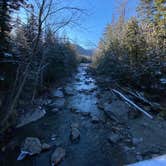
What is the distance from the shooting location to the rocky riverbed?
4141 millimetres

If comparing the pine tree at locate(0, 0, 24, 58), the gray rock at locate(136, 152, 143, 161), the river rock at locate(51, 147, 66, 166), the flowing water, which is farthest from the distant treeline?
the pine tree at locate(0, 0, 24, 58)

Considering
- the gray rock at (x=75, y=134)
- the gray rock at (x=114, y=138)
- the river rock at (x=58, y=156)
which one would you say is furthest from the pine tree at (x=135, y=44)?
the river rock at (x=58, y=156)

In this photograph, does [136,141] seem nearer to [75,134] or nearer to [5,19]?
[75,134]

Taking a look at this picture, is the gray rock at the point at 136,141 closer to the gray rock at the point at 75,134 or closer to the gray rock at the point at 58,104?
the gray rock at the point at 75,134

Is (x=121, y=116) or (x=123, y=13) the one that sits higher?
(x=123, y=13)

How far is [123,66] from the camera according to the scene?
10852 mm

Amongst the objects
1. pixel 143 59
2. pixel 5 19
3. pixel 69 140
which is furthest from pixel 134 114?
pixel 5 19

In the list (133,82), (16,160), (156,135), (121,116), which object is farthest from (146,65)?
(16,160)

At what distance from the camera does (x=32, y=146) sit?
4.48 meters

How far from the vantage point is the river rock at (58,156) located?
3988mm

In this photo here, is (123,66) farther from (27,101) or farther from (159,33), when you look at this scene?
(27,101)

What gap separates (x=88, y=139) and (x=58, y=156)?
4.27 ft

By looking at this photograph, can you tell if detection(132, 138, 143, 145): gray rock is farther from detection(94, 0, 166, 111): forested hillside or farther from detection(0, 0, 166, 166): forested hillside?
detection(94, 0, 166, 111): forested hillside

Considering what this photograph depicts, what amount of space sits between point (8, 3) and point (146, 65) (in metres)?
7.87
